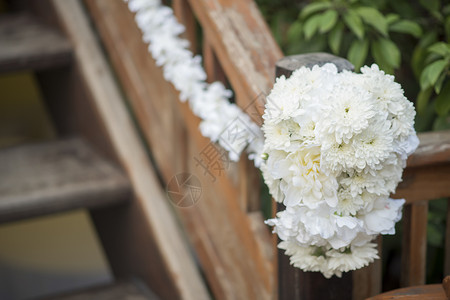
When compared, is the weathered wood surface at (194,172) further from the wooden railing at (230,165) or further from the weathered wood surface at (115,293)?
the weathered wood surface at (115,293)

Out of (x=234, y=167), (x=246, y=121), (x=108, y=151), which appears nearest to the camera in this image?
(x=246, y=121)

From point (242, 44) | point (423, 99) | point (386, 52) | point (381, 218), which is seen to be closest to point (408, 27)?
point (386, 52)

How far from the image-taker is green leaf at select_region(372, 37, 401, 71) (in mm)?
1294

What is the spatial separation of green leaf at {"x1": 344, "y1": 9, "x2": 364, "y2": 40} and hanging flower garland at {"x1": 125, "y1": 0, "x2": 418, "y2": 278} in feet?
1.65

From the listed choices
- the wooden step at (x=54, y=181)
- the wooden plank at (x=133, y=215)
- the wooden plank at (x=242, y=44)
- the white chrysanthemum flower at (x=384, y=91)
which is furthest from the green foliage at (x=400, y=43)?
the wooden step at (x=54, y=181)

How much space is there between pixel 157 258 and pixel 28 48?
739mm

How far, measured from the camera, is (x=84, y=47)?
5.61ft

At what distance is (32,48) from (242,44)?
2.69 ft

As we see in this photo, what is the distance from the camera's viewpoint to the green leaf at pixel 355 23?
126 cm

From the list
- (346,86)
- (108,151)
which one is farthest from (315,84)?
(108,151)

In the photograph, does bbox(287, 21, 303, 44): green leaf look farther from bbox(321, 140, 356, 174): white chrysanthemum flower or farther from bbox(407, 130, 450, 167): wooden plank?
bbox(321, 140, 356, 174): white chrysanthemum flower

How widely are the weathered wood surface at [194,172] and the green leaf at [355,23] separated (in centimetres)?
26

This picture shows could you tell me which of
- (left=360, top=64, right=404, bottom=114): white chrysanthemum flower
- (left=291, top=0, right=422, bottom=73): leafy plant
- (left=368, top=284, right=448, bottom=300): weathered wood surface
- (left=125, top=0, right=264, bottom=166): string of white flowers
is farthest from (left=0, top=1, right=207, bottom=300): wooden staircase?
(left=360, top=64, right=404, bottom=114): white chrysanthemum flower

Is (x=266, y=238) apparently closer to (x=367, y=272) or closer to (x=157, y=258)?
(x=367, y=272)
